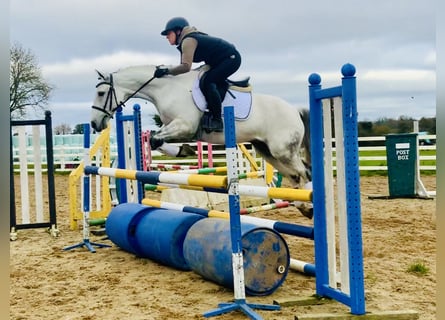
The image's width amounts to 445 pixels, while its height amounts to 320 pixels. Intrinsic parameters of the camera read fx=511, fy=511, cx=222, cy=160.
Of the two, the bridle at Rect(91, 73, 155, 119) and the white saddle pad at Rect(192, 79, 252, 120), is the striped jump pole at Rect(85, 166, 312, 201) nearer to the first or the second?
the white saddle pad at Rect(192, 79, 252, 120)

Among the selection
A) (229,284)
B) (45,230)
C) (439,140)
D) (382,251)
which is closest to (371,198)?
(382,251)

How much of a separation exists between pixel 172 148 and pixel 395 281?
2598 millimetres

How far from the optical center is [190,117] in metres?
4.79

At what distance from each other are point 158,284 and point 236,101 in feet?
7.13

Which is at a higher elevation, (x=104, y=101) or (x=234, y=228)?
(x=104, y=101)

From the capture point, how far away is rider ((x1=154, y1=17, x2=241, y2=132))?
4703mm

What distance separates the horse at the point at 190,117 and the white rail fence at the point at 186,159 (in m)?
6.91

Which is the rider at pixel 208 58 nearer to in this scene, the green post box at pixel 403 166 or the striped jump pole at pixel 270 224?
the striped jump pole at pixel 270 224

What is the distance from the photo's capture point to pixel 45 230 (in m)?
6.04

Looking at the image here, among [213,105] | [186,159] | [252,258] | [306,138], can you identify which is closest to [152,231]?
[252,258]

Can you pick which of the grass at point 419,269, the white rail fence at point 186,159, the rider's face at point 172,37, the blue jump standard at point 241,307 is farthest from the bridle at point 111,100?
the white rail fence at point 186,159

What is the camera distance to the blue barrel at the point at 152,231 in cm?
371

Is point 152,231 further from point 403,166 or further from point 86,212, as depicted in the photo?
point 403,166

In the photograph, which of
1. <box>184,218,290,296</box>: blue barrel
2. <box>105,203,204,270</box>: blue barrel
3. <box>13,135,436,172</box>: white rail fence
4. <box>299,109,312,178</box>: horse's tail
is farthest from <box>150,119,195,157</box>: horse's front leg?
<box>13,135,436,172</box>: white rail fence
